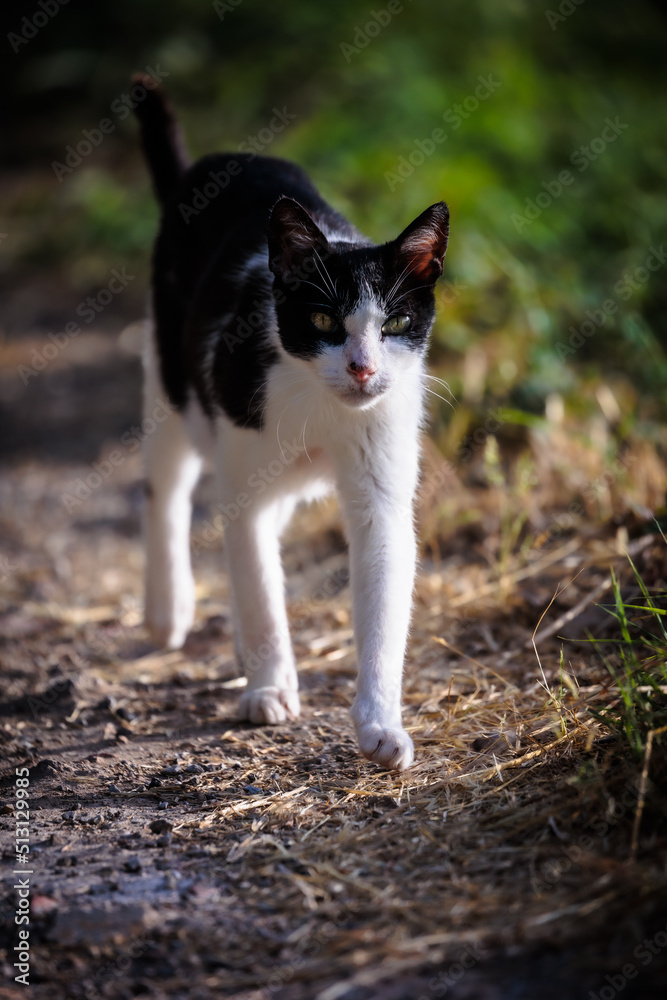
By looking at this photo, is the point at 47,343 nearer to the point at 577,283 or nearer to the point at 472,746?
the point at 577,283

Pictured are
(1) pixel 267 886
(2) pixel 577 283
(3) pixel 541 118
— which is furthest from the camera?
(3) pixel 541 118

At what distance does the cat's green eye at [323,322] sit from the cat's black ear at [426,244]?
261 millimetres

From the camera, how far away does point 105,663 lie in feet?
12.1

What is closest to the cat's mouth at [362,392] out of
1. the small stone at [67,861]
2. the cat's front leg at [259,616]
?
the cat's front leg at [259,616]

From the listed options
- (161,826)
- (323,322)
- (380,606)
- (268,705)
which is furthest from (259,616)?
(323,322)

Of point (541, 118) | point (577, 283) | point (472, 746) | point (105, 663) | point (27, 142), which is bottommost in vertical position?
point (472, 746)

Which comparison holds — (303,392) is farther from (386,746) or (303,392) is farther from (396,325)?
(386,746)

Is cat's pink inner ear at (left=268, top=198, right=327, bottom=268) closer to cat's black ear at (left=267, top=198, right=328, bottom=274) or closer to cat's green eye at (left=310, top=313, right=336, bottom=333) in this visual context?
cat's black ear at (left=267, top=198, right=328, bottom=274)

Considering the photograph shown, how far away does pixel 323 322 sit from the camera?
258 centimetres

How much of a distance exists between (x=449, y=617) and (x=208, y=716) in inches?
41.6

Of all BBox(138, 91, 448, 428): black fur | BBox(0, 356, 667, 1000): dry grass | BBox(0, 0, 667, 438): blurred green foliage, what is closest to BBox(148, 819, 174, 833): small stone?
BBox(0, 356, 667, 1000): dry grass

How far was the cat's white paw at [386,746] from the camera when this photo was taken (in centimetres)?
245

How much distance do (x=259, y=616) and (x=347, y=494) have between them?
48cm

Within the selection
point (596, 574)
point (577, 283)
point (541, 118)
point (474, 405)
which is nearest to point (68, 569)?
point (474, 405)
